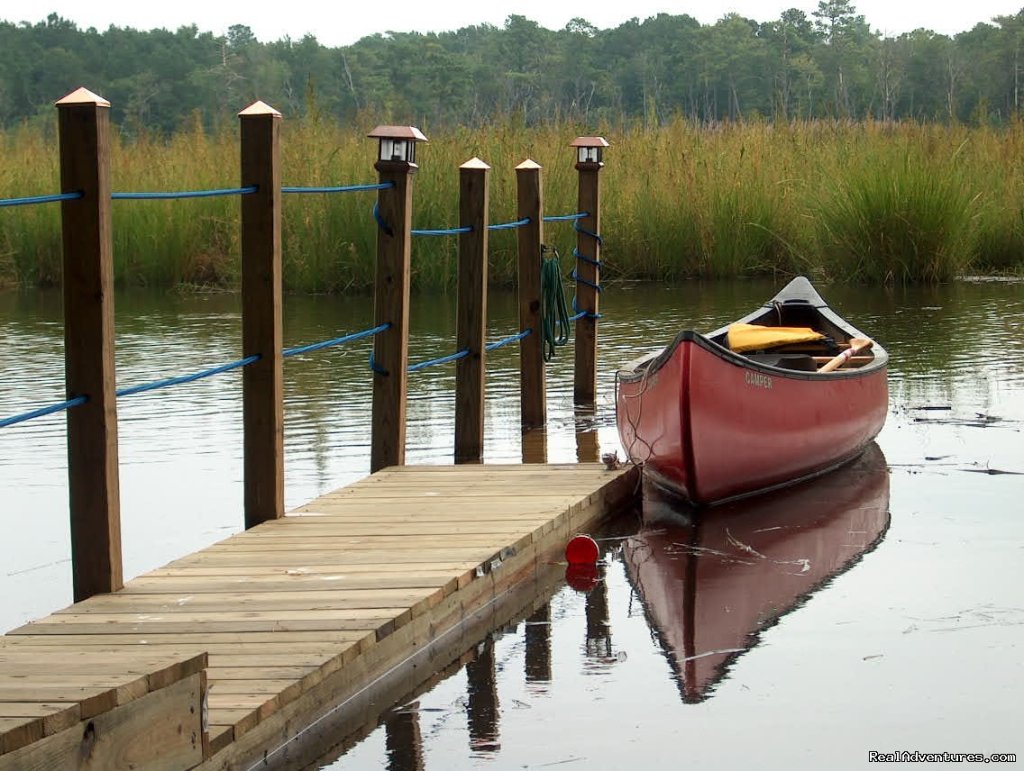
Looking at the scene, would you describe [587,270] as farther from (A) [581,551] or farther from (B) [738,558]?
(A) [581,551]

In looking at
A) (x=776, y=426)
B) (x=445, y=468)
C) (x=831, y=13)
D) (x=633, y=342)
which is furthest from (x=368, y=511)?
(x=831, y=13)

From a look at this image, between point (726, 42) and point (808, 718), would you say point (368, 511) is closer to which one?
point (808, 718)

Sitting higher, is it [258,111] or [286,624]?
[258,111]

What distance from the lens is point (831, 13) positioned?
75625 mm

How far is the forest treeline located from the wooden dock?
37708 mm

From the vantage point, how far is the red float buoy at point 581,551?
238 inches

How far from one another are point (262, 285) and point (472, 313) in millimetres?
2222

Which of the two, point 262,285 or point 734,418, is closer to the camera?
point 262,285

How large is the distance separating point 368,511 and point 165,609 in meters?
1.50

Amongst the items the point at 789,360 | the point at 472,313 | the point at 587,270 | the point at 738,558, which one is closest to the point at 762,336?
the point at 789,360

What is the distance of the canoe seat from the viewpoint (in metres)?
8.74

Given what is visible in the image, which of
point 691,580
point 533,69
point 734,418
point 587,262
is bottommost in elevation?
point 691,580

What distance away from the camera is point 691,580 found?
19.4ft

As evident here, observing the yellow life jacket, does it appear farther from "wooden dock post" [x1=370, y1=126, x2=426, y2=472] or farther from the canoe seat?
"wooden dock post" [x1=370, y1=126, x2=426, y2=472]
